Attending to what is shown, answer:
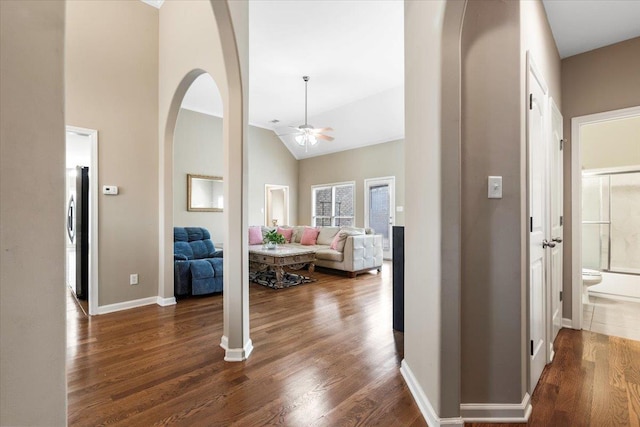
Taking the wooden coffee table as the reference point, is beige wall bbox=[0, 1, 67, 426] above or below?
above

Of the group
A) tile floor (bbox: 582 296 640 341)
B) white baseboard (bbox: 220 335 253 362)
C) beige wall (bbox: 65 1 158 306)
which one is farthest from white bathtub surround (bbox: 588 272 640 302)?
beige wall (bbox: 65 1 158 306)

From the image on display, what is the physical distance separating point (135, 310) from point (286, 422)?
8.95 ft

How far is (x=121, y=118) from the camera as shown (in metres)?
3.53

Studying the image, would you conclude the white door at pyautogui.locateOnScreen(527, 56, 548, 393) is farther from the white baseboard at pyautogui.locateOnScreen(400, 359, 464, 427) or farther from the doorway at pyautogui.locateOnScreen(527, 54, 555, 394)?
the white baseboard at pyautogui.locateOnScreen(400, 359, 464, 427)

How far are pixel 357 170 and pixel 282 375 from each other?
6.35 meters

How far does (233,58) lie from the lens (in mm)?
2273

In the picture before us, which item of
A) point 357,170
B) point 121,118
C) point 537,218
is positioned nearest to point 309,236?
point 357,170

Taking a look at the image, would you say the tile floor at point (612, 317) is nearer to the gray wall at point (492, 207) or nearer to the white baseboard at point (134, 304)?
the gray wall at point (492, 207)

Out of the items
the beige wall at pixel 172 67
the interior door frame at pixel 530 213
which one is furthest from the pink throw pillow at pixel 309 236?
the interior door frame at pixel 530 213

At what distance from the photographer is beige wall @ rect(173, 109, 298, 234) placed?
6547mm

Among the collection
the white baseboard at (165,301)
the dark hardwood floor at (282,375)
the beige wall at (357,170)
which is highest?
the beige wall at (357,170)

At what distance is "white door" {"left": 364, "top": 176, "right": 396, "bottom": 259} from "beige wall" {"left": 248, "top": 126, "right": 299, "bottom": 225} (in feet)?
8.20

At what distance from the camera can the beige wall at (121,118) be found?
10.8 feet

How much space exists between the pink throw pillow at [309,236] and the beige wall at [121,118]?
341 centimetres
